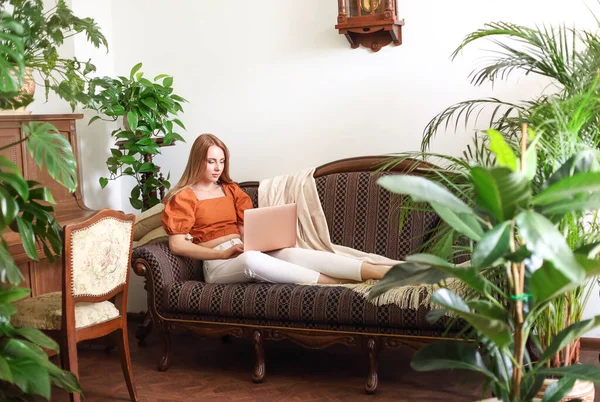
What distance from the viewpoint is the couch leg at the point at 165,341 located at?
3744 millimetres

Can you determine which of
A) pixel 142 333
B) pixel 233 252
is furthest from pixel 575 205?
pixel 142 333

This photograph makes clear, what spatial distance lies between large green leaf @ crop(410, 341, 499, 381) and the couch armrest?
1987 mm

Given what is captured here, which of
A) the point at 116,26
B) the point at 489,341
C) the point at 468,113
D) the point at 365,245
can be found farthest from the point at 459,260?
the point at 116,26

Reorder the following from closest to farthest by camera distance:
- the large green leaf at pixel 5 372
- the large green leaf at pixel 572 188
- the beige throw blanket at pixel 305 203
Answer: the large green leaf at pixel 572 188 → the large green leaf at pixel 5 372 → the beige throw blanket at pixel 305 203

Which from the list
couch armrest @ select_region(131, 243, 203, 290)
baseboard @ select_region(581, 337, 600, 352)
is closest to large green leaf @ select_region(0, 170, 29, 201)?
couch armrest @ select_region(131, 243, 203, 290)

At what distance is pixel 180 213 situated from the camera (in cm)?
396

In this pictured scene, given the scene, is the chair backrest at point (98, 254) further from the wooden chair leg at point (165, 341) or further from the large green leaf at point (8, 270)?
the large green leaf at point (8, 270)

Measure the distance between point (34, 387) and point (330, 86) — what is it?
2589 millimetres

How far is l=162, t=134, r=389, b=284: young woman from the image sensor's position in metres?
3.66

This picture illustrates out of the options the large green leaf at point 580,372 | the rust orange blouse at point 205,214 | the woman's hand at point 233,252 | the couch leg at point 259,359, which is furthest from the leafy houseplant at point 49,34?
the large green leaf at point 580,372

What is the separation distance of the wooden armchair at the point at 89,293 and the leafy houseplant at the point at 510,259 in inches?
61.5

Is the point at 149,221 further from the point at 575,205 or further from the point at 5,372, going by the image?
the point at 575,205

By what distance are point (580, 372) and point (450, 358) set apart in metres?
0.32

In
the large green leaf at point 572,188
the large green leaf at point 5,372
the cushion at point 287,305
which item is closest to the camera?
the large green leaf at point 572,188
